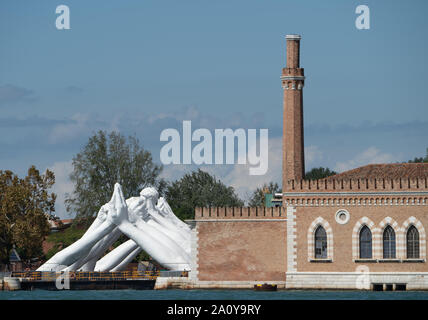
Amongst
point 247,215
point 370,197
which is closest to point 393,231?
point 370,197

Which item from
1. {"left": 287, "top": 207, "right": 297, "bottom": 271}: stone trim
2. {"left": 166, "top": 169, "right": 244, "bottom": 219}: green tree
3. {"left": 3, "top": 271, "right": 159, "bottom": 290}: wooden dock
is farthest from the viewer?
{"left": 166, "top": 169, "right": 244, "bottom": 219}: green tree

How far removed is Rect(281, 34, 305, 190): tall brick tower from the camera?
256 ft

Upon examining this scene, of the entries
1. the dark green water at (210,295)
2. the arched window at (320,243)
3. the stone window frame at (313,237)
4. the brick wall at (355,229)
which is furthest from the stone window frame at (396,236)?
the arched window at (320,243)

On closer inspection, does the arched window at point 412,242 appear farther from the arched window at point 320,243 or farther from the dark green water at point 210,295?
the arched window at point 320,243

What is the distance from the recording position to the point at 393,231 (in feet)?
236

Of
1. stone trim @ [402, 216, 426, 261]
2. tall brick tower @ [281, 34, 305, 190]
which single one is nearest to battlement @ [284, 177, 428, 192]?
stone trim @ [402, 216, 426, 261]

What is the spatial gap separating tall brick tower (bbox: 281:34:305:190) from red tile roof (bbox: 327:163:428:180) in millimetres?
2327

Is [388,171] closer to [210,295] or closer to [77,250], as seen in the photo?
[210,295]

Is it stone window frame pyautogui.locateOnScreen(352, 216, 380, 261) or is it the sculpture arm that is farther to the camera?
the sculpture arm

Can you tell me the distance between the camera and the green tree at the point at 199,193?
361 ft

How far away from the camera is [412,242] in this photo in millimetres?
71938

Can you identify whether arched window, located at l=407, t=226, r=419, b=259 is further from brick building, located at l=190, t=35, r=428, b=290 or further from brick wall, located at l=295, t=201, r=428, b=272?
brick wall, located at l=295, t=201, r=428, b=272
